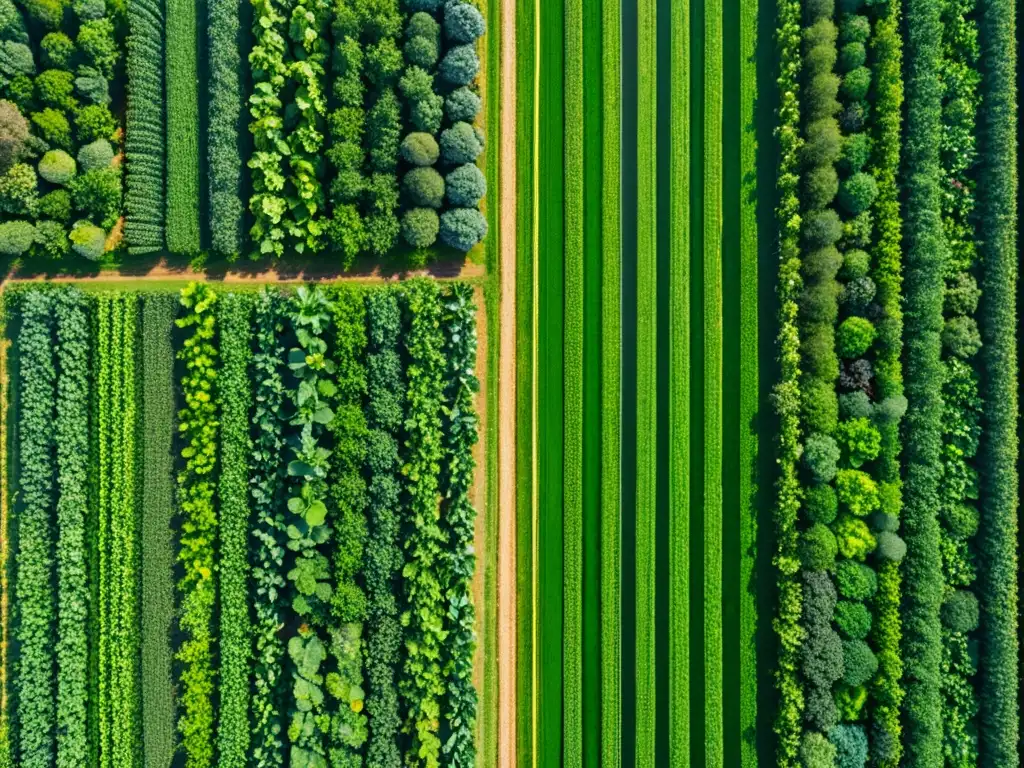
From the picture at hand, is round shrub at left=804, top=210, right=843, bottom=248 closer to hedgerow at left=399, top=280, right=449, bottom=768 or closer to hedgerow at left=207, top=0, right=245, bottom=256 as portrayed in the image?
hedgerow at left=399, top=280, right=449, bottom=768

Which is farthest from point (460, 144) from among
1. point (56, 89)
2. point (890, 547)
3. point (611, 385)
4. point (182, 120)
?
point (890, 547)

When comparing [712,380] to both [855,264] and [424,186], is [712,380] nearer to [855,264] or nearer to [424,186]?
[855,264]

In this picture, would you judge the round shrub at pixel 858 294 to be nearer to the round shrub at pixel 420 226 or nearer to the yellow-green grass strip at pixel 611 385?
the yellow-green grass strip at pixel 611 385

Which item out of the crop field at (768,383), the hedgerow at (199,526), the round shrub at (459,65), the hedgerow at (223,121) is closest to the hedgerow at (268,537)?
the hedgerow at (199,526)

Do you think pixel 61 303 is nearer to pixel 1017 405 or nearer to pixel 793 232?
pixel 793 232

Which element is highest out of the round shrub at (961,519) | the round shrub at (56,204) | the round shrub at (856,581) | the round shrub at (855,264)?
the round shrub at (56,204)

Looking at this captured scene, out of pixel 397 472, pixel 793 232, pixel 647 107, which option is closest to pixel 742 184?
pixel 793 232
